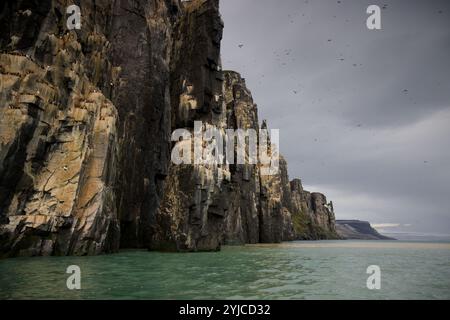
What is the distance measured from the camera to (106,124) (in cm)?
3434

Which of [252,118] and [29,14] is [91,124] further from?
[252,118]

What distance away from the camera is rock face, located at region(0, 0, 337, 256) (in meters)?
28.2

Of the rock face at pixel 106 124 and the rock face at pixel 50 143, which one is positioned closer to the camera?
the rock face at pixel 50 143

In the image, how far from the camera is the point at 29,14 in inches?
1203

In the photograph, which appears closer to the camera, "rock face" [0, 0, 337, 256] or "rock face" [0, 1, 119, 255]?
"rock face" [0, 1, 119, 255]

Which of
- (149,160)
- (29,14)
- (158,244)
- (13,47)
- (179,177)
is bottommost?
(158,244)

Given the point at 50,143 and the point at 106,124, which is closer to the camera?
the point at 50,143

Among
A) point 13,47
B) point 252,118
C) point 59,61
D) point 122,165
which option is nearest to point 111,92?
point 122,165

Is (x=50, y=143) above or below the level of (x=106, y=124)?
below

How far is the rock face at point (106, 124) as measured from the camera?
92.5 feet
